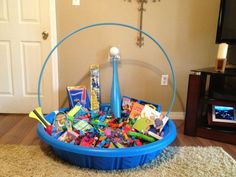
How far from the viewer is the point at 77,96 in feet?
6.48

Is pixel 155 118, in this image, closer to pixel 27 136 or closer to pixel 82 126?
pixel 82 126

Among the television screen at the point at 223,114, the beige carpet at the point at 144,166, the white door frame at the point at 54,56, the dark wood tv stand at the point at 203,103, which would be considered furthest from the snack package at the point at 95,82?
the television screen at the point at 223,114

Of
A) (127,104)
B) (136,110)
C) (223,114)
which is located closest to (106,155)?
(136,110)

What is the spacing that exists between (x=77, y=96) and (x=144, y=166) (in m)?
0.93

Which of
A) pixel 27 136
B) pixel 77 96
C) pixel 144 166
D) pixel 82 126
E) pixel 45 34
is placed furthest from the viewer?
pixel 45 34

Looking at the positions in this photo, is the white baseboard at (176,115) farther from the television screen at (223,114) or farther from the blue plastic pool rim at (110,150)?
the blue plastic pool rim at (110,150)

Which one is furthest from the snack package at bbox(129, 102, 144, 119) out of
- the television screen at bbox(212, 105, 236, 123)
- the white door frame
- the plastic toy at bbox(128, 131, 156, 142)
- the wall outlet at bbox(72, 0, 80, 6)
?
the wall outlet at bbox(72, 0, 80, 6)

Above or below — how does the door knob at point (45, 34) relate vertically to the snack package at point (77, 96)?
above

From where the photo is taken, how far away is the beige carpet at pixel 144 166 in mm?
1240

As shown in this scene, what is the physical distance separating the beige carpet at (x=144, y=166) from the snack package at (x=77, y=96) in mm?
528

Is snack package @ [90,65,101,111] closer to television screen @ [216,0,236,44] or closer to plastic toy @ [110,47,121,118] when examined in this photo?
plastic toy @ [110,47,121,118]

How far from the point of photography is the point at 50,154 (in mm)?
1443

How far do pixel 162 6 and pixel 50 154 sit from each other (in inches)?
64.0

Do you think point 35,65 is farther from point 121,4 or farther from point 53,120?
point 121,4
